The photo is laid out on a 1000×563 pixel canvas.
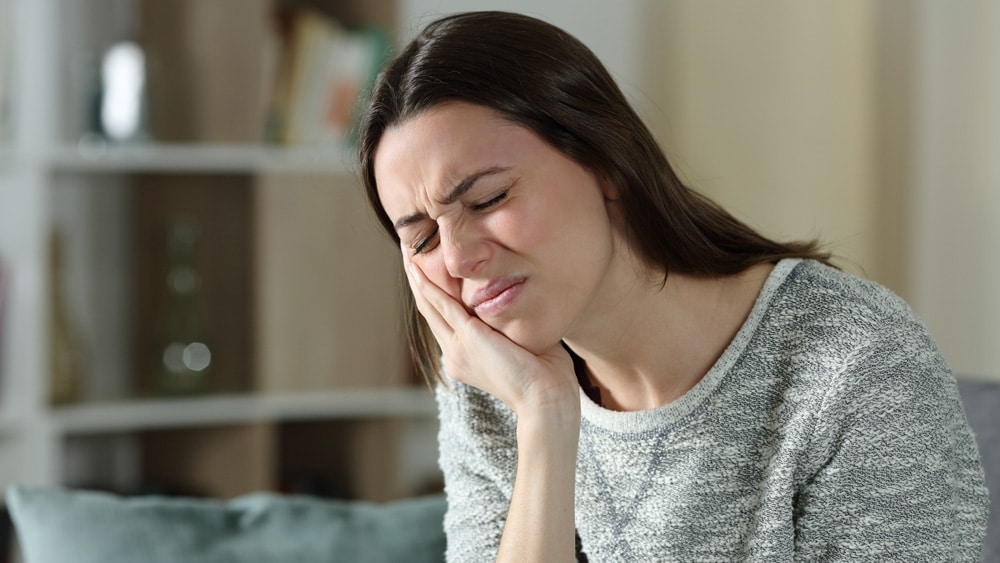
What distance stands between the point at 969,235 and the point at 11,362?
6.40 ft

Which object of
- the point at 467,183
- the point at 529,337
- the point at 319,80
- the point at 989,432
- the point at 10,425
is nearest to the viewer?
the point at 467,183

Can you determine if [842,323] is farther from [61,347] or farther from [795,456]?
[61,347]

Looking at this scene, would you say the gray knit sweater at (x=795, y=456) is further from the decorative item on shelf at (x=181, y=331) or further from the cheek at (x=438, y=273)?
the decorative item on shelf at (x=181, y=331)

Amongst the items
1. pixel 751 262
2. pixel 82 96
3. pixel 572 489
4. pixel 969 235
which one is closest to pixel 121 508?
pixel 572 489

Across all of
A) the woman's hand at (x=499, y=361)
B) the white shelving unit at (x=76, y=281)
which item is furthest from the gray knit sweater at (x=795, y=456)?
the white shelving unit at (x=76, y=281)

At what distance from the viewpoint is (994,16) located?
2564 mm

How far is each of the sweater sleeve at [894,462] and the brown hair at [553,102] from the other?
0.71 ft

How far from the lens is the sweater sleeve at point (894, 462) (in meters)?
1.22

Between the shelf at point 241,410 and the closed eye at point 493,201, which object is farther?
the shelf at point 241,410

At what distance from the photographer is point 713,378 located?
135 centimetres

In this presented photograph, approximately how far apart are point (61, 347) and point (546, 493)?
1.55 meters

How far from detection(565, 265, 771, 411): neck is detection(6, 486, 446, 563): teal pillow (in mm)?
377

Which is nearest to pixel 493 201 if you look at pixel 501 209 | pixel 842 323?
pixel 501 209

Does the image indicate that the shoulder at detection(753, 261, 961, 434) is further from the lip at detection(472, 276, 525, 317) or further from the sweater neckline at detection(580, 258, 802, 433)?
the lip at detection(472, 276, 525, 317)
